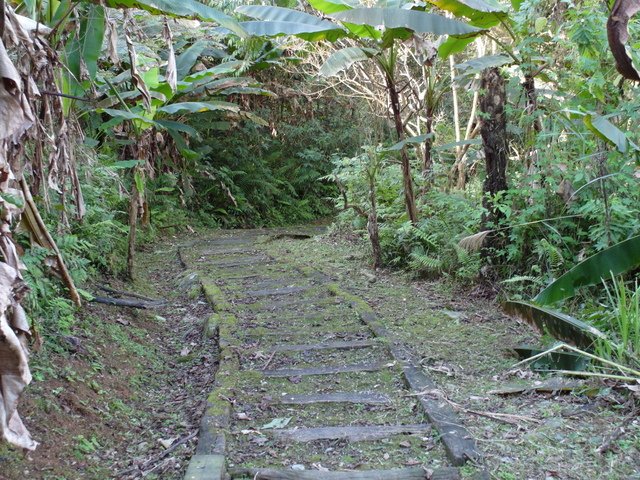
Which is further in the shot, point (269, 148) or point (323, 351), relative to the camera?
point (269, 148)

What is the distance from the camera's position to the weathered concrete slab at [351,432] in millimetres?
3938

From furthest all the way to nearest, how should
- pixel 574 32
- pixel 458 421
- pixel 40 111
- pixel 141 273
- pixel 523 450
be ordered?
pixel 141 273 < pixel 574 32 < pixel 40 111 < pixel 458 421 < pixel 523 450

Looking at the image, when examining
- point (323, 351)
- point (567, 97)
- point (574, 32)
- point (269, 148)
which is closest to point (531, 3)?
point (574, 32)

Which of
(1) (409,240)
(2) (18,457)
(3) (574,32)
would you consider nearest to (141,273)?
(1) (409,240)

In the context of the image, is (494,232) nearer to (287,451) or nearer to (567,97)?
(567,97)

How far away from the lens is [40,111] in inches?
185

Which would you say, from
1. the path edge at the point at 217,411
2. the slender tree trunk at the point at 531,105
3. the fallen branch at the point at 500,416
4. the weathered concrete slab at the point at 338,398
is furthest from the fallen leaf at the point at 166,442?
the slender tree trunk at the point at 531,105

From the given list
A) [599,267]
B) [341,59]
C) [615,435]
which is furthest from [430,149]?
[615,435]

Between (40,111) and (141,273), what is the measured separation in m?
4.45

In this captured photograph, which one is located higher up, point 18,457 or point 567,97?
point 567,97

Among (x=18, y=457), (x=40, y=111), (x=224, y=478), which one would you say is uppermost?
(x=40, y=111)

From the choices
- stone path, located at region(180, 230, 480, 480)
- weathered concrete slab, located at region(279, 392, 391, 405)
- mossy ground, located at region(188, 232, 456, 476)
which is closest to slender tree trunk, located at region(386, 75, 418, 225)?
mossy ground, located at region(188, 232, 456, 476)

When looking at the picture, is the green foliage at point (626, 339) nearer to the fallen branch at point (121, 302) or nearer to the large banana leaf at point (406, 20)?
the large banana leaf at point (406, 20)

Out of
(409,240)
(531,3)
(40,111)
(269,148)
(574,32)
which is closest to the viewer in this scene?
(40,111)
